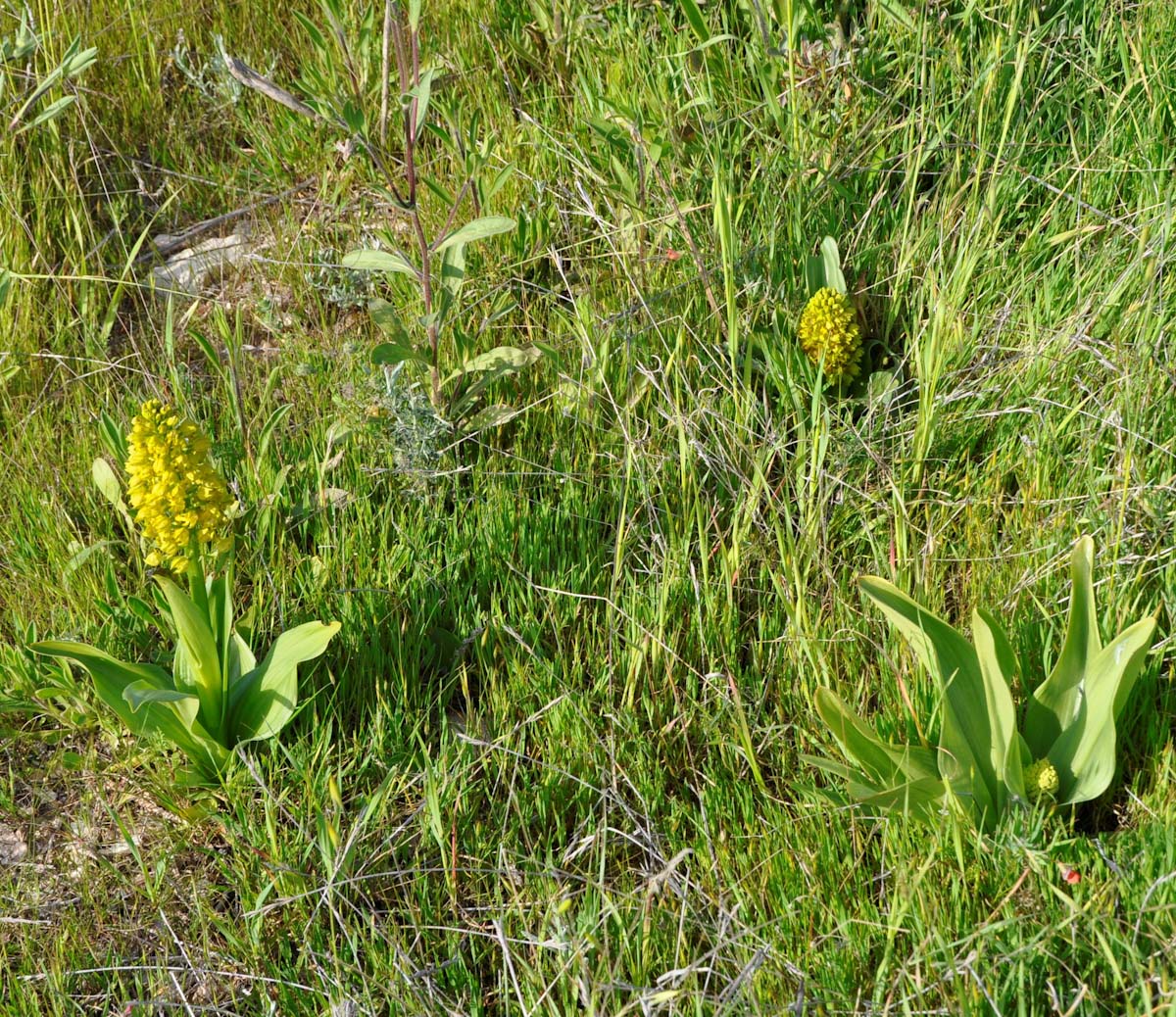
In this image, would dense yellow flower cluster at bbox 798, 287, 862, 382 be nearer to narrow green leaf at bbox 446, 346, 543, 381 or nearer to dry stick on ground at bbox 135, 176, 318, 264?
narrow green leaf at bbox 446, 346, 543, 381

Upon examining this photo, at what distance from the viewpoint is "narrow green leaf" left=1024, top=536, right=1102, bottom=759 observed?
5.18 ft

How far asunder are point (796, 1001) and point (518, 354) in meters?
1.38

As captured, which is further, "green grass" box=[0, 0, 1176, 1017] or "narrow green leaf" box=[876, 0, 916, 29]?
"narrow green leaf" box=[876, 0, 916, 29]

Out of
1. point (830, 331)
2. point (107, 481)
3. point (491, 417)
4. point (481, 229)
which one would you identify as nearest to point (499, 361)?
point (491, 417)

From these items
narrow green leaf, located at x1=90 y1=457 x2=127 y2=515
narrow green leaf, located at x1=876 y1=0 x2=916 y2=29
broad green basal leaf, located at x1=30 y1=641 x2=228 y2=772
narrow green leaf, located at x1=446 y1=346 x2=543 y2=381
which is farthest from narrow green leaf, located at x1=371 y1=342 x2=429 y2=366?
narrow green leaf, located at x1=876 y1=0 x2=916 y2=29

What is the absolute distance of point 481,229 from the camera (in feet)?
6.70

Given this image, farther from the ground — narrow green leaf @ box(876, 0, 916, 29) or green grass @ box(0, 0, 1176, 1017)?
narrow green leaf @ box(876, 0, 916, 29)

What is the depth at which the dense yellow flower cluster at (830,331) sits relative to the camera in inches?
89.9

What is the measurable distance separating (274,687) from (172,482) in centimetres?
40

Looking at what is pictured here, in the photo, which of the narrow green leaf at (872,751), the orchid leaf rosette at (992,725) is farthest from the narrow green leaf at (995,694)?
the narrow green leaf at (872,751)

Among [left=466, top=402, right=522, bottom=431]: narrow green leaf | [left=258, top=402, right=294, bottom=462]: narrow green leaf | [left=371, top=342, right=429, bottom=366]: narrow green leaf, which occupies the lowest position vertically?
[left=466, top=402, right=522, bottom=431]: narrow green leaf

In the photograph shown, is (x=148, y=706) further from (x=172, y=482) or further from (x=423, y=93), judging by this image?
(x=423, y=93)

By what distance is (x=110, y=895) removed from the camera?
1786 mm

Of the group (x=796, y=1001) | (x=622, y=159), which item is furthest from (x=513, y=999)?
(x=622, y=159)
